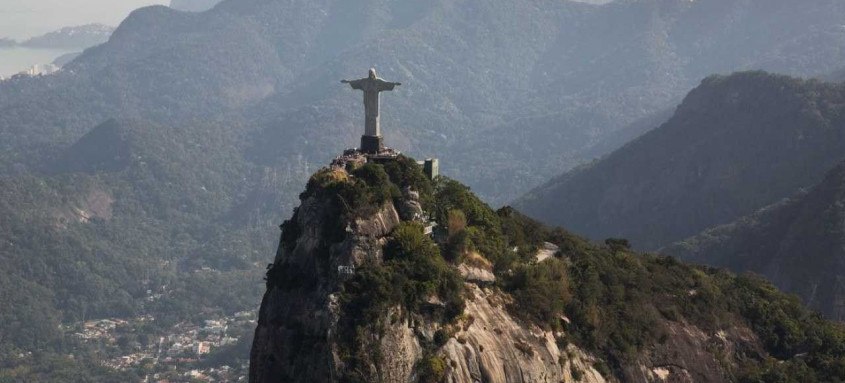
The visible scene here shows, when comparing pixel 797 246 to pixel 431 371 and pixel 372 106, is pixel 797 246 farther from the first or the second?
pixel 431 371

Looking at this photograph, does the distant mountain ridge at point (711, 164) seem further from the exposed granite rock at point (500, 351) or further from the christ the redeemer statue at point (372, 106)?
the christ the redeemer statue at point (372, 106)

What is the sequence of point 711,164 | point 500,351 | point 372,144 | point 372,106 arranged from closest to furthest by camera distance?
point 500,351 < point 372,106 < point 372,144 < point 711,164

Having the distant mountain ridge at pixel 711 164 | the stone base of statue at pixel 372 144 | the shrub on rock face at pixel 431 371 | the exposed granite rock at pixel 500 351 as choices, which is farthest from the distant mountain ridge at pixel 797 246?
the shrub on rock face at pixel 431 371

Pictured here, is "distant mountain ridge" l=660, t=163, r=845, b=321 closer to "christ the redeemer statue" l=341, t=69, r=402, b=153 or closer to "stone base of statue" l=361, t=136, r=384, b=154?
"stone base of statue" l=361, t=136, r=384, b=154

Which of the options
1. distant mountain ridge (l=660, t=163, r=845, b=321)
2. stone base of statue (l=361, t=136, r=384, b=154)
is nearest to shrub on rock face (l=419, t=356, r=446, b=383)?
stone base of statue (l=361, t=136, r=384, b=154)

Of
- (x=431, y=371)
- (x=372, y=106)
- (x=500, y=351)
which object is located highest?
(x=372, y=106)

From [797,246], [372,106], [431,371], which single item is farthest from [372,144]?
[797,246]

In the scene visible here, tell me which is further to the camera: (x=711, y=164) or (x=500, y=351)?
(x=711, y=164)
